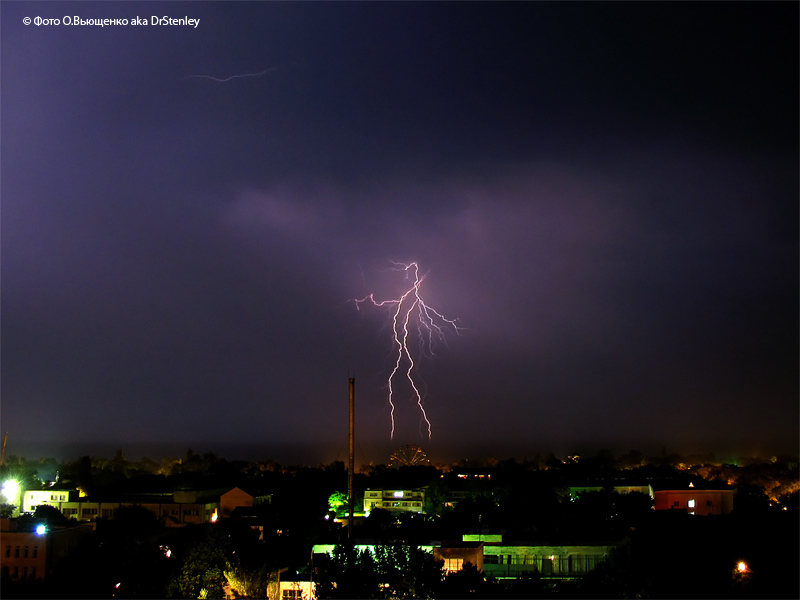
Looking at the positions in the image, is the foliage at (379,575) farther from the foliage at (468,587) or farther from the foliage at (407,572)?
the foliage at (468,587)

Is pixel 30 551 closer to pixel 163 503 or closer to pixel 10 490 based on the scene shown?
pixel 163 503

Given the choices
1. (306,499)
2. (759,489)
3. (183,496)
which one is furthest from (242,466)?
(759,489)

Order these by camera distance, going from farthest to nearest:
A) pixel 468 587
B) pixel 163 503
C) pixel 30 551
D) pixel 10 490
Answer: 1. pixel 10 490
2. pixel 163 503
3. pixel 30 551
4. pixel 468 587

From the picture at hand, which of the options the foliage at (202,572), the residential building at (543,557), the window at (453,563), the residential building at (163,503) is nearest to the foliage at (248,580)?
the foliage at (202,572)

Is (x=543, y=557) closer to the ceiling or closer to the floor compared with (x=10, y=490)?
closer to the floor

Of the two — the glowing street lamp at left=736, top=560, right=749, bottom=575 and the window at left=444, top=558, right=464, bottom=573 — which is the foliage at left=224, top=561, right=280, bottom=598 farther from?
the glowing street lamp at left=736, top=560, right=749, bottom=575

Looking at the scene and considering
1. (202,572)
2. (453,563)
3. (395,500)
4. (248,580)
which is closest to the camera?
(248,580)

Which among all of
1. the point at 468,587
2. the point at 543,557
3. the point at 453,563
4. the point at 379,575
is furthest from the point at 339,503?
the point at 468,587

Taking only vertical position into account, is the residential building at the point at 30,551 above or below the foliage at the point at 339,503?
above
